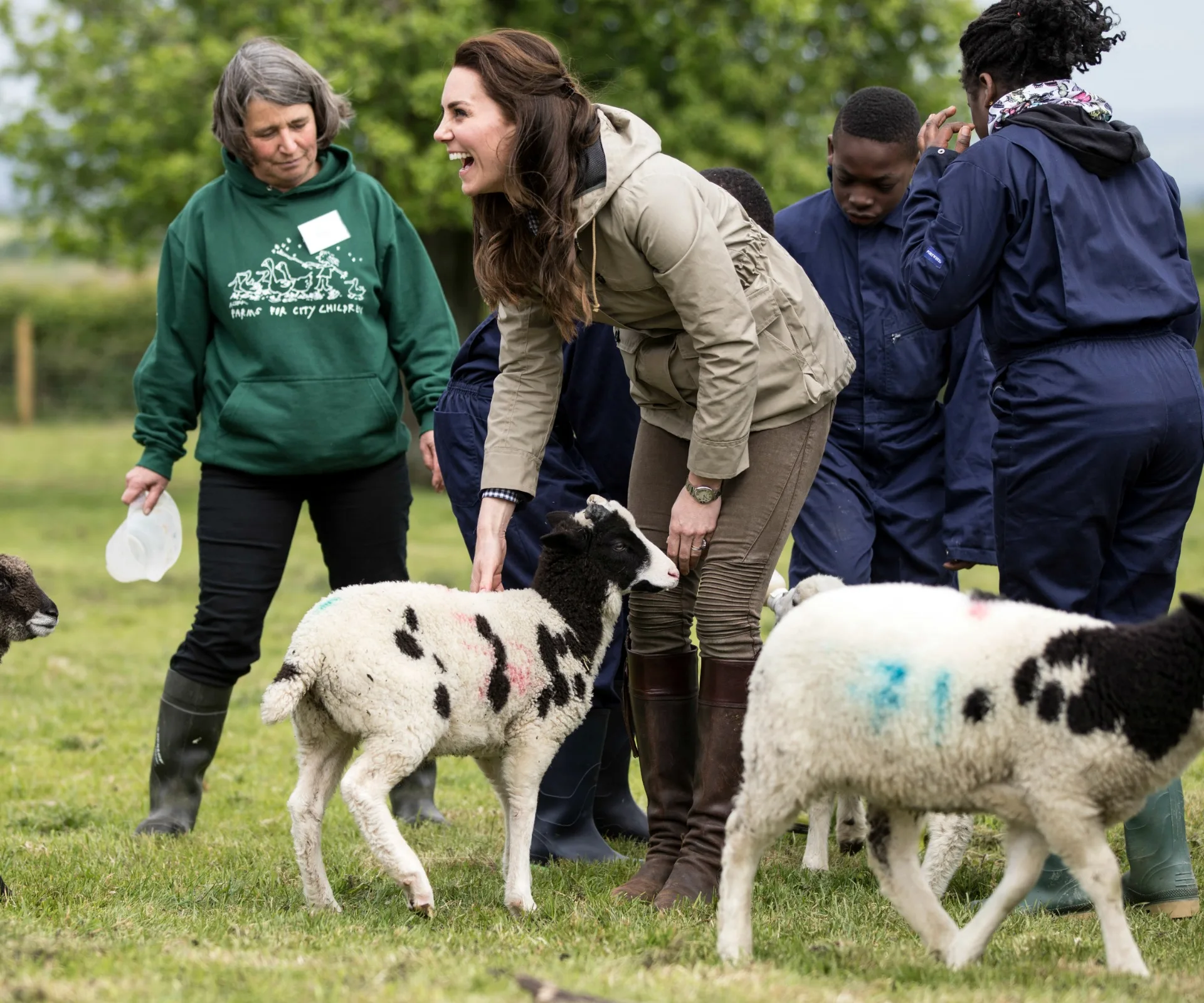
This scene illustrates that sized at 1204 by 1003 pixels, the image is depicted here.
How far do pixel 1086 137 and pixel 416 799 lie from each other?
12.5 ft

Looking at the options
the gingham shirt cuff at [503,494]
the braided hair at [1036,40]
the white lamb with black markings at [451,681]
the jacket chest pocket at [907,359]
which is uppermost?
the braided hair at [1036,40]

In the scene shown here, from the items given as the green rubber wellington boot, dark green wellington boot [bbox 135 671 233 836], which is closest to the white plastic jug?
dark green wellington boot [bbox 135 671 233 836]

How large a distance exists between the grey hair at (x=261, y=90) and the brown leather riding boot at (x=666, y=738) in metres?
2.49

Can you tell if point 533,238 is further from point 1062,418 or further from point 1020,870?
point 1020,870

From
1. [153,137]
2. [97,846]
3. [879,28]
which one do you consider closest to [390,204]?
[97,846]

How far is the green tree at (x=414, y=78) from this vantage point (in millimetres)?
19203

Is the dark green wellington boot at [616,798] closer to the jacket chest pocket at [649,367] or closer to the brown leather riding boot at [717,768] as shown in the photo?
the brown leather riding boot at [717,768]

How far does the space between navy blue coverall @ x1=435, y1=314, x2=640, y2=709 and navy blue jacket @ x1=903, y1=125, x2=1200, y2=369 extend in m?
1.51

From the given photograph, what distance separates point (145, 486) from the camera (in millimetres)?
6086

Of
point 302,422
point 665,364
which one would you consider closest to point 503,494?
point 665,364

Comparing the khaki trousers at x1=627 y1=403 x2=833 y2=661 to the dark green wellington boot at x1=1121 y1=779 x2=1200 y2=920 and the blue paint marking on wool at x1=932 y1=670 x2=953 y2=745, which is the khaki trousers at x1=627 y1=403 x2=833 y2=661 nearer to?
the blue paint marking on wool at x1=932 y1=670 x2=953 y2=745

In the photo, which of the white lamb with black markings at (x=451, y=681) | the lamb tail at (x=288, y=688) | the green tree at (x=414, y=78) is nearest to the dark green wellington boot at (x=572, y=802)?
the white lamb with black markings at (x=451, y=681)

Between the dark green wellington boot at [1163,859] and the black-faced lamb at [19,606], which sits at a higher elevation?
the black-faced lamb at [19,606]

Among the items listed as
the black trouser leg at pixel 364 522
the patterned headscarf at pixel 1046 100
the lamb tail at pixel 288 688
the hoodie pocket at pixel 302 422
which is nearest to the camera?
the lamb tail at pixel 288 688
